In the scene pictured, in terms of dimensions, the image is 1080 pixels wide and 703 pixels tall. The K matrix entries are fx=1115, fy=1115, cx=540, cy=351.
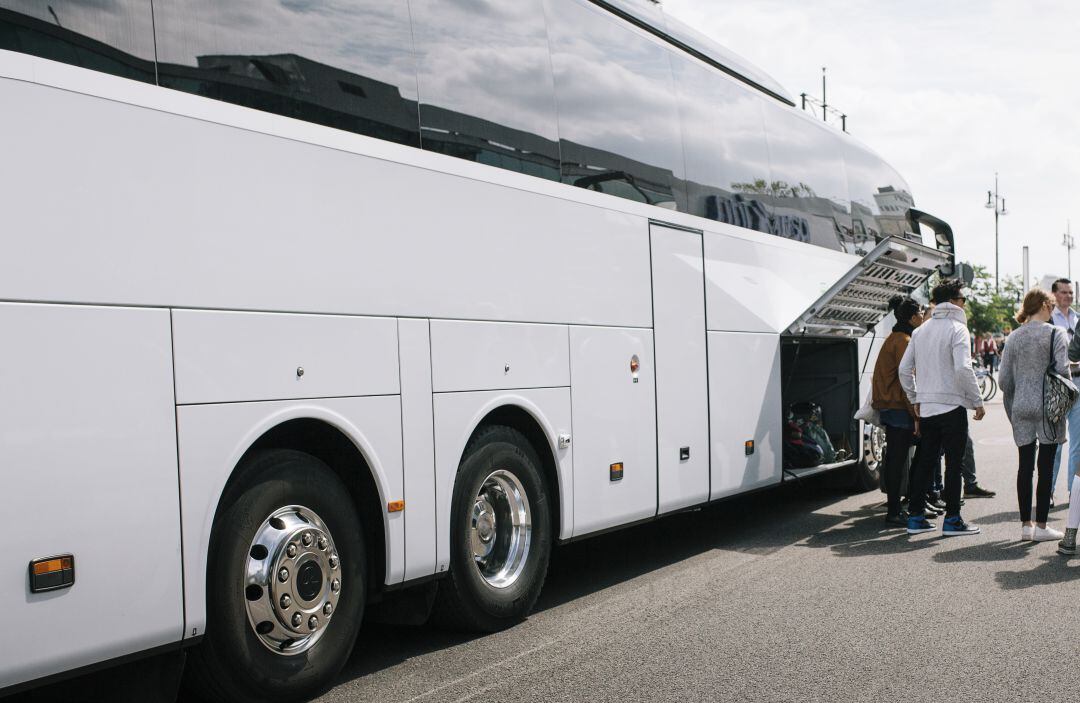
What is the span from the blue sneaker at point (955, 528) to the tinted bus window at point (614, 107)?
3548 mm

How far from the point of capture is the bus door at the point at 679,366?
8.16 meters

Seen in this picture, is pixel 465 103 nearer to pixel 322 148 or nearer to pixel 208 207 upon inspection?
pixel 322 148

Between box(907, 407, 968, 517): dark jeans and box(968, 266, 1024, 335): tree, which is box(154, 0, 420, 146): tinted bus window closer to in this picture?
box(907, 407, 968, 517): dark jeans

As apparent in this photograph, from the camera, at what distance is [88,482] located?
12.9 ft

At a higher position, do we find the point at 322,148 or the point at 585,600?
the point at 322,148

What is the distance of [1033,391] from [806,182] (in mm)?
3522

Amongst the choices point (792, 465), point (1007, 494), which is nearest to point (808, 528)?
point (792, 465)

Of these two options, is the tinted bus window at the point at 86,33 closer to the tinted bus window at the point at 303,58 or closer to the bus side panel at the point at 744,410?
the tinted bus window at the point at 303,58

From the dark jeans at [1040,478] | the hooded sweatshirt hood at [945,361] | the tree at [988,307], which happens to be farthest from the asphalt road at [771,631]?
the tree at [988,307]

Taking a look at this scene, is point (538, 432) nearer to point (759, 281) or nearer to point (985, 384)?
point (759, 281)

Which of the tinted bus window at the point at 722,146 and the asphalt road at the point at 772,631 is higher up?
the tinted bus window at the point at 722,146

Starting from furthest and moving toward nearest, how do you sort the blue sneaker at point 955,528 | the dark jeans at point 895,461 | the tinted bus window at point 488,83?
the dark jeans at point 895,461, the blue sneaker at point 955,528, the tinted bus window at point 488,83

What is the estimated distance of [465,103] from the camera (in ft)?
20.3

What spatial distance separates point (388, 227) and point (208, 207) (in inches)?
47.2
